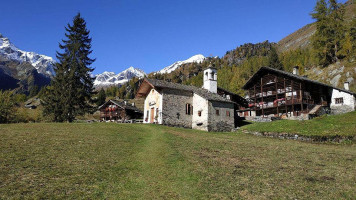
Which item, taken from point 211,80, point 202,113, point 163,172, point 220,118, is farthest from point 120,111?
point 163,172

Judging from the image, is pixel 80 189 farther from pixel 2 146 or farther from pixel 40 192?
pixel 2 146

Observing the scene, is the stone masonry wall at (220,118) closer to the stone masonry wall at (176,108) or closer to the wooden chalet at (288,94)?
the stone masonry wall at (176,108)

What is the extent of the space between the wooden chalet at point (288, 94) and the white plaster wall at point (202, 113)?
17.7 m

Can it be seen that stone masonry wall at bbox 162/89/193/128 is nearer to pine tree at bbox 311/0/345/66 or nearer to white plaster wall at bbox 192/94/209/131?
white plaster wall at bbox 192/94/209/131

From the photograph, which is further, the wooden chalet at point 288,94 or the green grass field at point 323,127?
the wooden chalet at point 288,94

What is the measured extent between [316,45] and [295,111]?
107 ft

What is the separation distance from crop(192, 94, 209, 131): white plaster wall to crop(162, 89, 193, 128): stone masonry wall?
0.78 meters

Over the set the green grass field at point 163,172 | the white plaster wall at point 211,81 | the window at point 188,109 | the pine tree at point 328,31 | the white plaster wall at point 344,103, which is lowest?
the green grass field at point 163,172

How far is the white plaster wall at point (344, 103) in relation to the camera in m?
42.3

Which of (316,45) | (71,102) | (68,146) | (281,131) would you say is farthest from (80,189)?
(316,45)

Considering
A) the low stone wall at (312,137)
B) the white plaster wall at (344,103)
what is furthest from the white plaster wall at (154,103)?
the white plaster wall at (344,103)

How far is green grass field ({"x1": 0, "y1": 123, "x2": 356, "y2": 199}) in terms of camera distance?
9.31 meters

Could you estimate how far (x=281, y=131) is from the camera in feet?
91.5

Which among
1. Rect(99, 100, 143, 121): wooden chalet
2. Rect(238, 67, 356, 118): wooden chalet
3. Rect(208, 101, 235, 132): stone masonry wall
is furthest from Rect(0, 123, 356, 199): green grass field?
Rect(99, 100, 143, 121): wooden chalet
